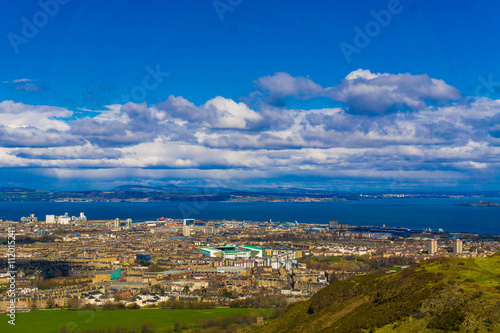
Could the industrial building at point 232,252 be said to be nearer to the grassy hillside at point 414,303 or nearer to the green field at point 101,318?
the green field at point 101,318

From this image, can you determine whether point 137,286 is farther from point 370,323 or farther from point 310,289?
point 370,323

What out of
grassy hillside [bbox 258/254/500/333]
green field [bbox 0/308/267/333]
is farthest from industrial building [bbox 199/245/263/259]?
grassy hillside [bbox 258/254/500/333]

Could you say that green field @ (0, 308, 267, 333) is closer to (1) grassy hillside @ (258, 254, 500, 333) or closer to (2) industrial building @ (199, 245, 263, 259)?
(1) grassy hillside @ (258, 254, 500, 333)

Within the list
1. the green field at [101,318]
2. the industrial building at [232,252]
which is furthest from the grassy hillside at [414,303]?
the industrial building at [232,252]

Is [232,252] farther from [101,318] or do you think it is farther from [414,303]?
[414,303]

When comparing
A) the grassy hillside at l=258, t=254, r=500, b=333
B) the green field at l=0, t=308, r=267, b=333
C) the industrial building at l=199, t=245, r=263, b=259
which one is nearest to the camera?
the grassy hillside at l=258, t=254, r=500, b=333

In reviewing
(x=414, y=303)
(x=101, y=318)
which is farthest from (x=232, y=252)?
(x=414, y=303)
